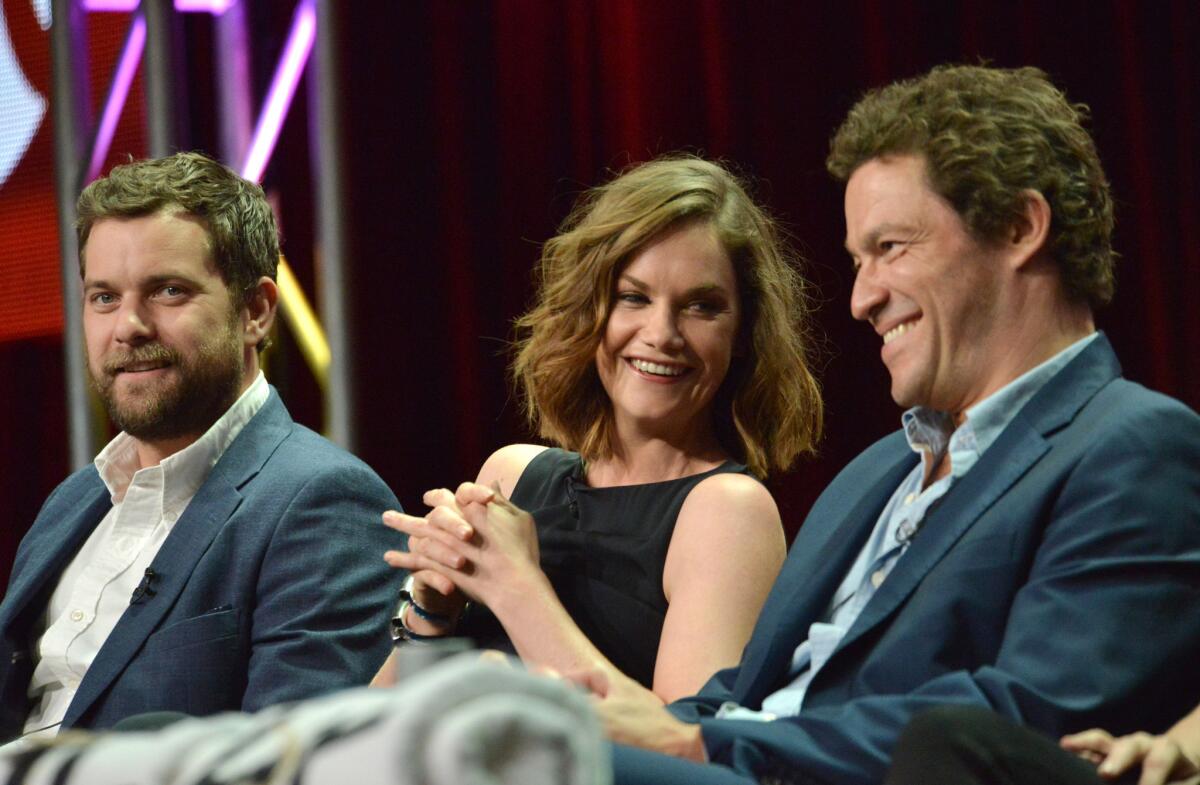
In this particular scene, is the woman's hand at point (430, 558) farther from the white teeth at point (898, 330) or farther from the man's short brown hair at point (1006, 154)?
the man's short brown hair at point (1006, 154)

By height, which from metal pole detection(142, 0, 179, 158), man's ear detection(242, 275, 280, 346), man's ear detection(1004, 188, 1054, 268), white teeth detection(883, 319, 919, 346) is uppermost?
metal pole detection(142, 0, 179, 158)

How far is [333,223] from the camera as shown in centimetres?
311

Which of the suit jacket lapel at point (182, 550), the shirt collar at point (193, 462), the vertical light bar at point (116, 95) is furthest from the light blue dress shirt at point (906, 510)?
the vertical light bar at point (116, 95)

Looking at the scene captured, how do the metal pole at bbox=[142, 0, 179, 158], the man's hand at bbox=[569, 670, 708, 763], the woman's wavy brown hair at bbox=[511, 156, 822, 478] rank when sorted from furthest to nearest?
the metal pole at bbox=[142, 0, 179, 158] → the woman's wavy brown hair at bbox=[511, 156, 822, 478] → the man's hand at bbox=[569, 670, 708, 763]

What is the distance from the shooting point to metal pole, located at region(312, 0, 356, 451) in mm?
3090

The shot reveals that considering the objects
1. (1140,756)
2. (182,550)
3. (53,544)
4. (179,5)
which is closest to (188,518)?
(182,550)

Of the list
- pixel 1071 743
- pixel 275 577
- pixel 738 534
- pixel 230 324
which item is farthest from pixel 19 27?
pixel 1071 743

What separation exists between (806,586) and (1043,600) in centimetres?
38

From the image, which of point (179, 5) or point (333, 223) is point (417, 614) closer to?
point (333, 223)

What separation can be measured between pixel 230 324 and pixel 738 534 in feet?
2.97

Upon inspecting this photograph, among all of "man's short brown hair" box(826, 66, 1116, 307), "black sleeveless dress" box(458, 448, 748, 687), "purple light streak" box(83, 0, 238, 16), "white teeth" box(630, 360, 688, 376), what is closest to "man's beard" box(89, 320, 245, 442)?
"black sleeveless dress" box(458, 448, 748, 687)

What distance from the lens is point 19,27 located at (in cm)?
393

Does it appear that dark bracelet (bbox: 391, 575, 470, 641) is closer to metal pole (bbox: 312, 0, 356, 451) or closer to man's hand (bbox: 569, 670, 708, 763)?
man's hand (bbox: 569, 670, 708, 763)

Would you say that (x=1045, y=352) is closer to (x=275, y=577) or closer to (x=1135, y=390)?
(x=1135, y=390)
